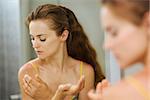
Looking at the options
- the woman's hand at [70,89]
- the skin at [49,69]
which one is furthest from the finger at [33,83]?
the woman's hand at [70,89]

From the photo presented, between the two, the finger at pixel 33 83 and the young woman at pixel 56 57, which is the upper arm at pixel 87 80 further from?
the finger at pixel 33 83

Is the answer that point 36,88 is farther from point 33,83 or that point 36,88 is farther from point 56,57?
point 56,57

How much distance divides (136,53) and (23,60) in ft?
2.66

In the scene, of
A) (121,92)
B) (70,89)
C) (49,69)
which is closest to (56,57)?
(49,69)

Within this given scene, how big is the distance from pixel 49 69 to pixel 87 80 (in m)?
0.14

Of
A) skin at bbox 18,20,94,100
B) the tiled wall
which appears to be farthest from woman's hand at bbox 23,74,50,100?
the tiled wall

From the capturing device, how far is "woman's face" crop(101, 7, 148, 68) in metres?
0.43

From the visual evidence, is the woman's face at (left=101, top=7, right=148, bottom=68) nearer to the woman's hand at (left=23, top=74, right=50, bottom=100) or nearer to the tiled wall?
the woman's hand at (left=23, top=74, right=50, bottom=100)

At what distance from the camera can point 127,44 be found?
1.40ft

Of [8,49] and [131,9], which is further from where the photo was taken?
[8,49]

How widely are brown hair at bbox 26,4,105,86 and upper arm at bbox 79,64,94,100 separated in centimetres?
1

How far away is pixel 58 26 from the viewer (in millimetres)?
929

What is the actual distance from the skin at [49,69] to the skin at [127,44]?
44 cm

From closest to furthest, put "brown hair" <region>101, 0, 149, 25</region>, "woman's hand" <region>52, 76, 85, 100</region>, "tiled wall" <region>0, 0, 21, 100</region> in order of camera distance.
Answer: "brown hair" <region>101, 0, 149, 25</region>
"woman's hand" <region>52, 76, 85, 100</region>
"tiled wall" <region>0, 0, 21, 100</region>
